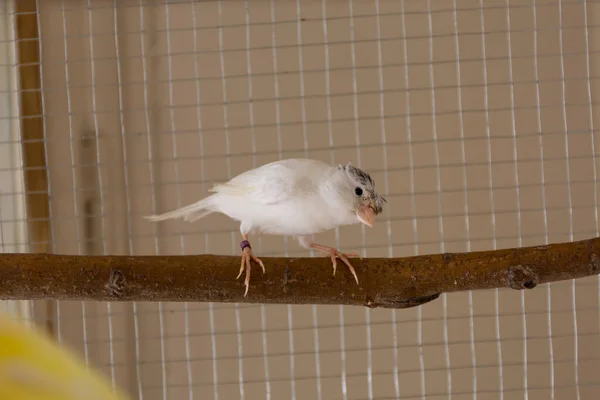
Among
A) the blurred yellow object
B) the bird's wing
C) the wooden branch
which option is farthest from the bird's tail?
the blurred yellow object

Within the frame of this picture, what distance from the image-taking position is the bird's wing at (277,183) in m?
0.98

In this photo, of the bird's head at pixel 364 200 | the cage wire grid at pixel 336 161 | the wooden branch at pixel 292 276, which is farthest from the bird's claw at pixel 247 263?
the cage wire grid at pixel 336 161

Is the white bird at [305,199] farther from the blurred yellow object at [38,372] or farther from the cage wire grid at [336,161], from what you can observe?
the blurred yellow object at [38,372]

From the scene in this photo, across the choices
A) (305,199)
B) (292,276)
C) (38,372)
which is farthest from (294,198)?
(38,372)

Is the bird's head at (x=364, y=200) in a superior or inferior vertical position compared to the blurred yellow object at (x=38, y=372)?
superior

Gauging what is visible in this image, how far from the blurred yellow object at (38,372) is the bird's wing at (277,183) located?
76 cm

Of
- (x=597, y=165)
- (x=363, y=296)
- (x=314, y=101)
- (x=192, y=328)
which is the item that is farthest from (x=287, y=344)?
(x=597, y=165)

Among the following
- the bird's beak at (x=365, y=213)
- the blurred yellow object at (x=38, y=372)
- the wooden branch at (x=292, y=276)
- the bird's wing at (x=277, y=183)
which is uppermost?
the bird's wing at (x=277, y=183)

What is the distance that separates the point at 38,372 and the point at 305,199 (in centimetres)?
78

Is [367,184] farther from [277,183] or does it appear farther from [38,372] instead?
[38,372]

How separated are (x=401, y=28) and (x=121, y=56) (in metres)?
0.65

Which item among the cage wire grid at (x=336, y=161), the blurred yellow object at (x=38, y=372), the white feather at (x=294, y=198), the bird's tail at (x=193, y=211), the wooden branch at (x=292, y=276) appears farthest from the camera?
the cage wire grid at (x=336, y=161)

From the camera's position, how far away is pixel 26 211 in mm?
1524

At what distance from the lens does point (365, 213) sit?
3.19 feet
